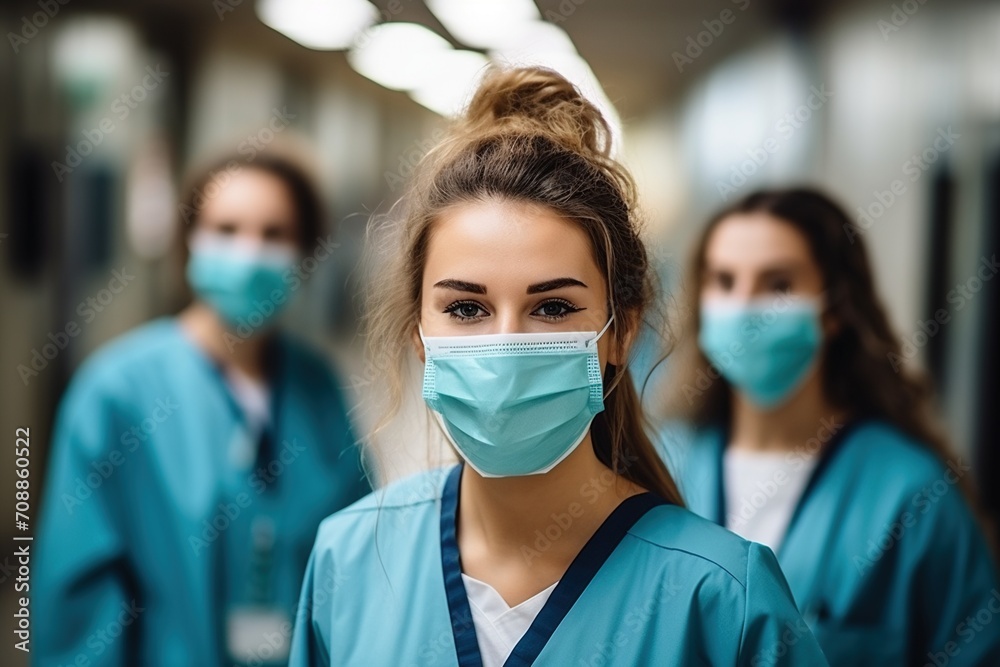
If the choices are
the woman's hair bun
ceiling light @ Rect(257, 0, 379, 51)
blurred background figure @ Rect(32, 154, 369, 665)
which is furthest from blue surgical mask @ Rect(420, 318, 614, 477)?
ceiling light @ Rect(257, 0, 379, 51)

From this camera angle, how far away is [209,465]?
2143 mm

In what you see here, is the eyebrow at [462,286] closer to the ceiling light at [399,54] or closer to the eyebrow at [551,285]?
the eyebrow at [551,285]

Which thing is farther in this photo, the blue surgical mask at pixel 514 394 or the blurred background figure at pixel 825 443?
the blurred background figure at pixel 825 443

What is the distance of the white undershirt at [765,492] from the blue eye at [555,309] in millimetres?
765

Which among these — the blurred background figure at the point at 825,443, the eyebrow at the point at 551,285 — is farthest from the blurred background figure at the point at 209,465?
the eyebrow at the point at 551,285

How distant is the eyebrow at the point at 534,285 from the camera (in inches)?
42.0

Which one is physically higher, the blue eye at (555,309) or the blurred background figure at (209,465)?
the blue eye at (555,309)

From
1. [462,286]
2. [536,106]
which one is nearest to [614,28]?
[536,106]

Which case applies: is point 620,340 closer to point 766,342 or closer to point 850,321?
point 766,342

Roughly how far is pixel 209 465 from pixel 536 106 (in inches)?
52.7

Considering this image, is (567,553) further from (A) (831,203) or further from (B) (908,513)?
(A) (831,203)

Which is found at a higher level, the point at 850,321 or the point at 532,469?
the point at 850,321

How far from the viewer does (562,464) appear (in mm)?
1167

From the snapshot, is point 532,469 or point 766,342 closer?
point 532,469
